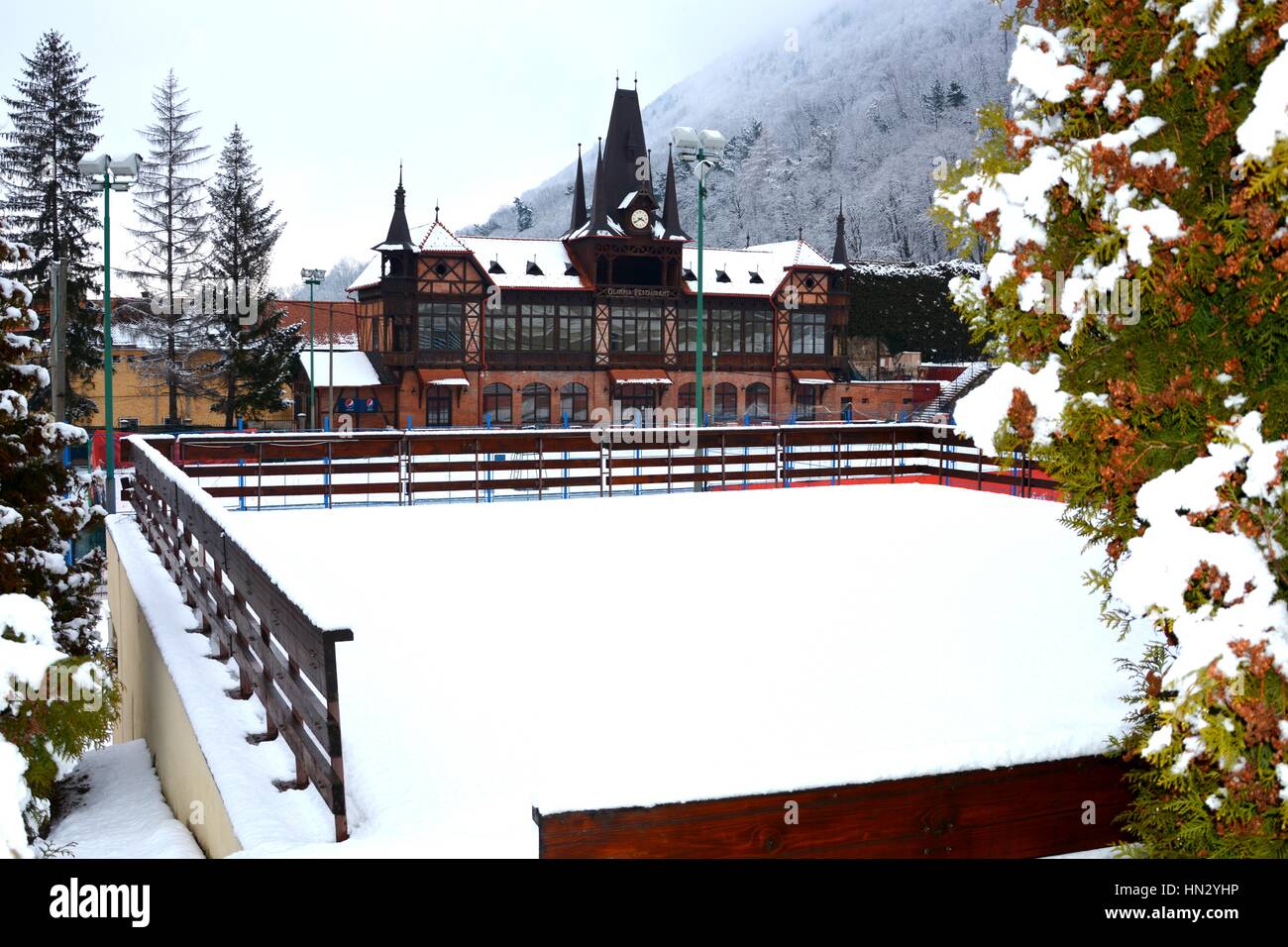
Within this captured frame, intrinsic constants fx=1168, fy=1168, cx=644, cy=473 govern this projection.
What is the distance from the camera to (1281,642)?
111 inches

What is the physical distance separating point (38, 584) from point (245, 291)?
34647 mm

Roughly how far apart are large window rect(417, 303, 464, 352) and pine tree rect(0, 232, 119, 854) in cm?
2817

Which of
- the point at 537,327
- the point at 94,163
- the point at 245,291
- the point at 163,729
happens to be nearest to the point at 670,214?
the point at 537,327

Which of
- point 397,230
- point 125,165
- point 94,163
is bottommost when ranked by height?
point 125,165

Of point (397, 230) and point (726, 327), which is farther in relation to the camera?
point (726, 327)

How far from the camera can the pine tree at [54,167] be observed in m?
38.9

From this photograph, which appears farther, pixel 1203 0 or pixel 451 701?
pixel 451 701

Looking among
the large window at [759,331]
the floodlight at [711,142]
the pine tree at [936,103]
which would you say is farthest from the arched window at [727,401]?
the pine tree at [936,103]

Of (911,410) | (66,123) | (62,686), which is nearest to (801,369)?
(911,410)

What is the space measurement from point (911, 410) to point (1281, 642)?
168 feet

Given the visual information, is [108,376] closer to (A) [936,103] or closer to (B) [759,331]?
(B) [759,331]

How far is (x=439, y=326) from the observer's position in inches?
1842

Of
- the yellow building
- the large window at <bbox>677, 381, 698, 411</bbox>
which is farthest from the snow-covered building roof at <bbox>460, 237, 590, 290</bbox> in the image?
the yellow building
